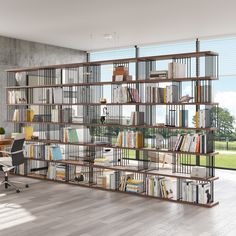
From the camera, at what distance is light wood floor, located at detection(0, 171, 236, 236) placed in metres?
5.01

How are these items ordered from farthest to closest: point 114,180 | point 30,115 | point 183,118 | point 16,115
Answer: point 16,115
point 30,115
point 114,180
point 183,118

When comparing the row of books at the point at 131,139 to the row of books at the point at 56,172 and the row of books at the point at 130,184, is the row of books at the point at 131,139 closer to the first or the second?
the row of books at the point at 130,184

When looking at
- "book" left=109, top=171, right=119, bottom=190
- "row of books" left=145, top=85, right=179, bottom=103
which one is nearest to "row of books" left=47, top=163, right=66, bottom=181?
"book" left=109, top=171, right=119, bottom=190

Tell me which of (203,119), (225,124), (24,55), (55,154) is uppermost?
(24,55)

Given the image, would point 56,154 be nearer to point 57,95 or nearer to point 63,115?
point 63,115

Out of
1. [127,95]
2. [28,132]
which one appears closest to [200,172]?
[127,95]

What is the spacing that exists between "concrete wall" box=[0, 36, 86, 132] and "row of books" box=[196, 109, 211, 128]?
5.21 metres

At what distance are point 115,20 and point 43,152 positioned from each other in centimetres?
318

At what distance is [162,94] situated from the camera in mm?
6688

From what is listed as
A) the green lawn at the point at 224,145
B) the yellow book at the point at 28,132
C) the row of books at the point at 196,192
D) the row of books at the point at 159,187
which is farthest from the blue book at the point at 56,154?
the green lawn at the point at 224,145

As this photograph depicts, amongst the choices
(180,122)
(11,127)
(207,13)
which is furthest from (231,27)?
(11,127)

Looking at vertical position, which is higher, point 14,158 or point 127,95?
point 127,95

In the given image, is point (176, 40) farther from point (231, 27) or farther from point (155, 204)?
point (155, 204)

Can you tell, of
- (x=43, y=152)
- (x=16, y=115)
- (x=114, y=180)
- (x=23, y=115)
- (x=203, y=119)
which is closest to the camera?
(x=203, y=119)
